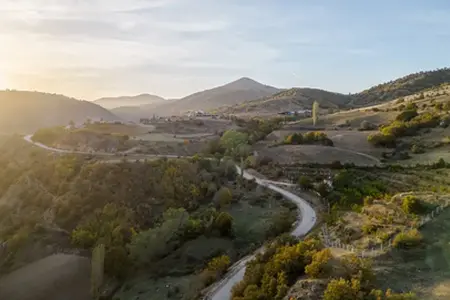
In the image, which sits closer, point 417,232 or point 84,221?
point 417,232

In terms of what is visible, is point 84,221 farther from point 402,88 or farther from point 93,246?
point 402,88

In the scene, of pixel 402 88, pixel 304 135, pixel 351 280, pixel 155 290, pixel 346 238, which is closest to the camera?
pixel 351 280

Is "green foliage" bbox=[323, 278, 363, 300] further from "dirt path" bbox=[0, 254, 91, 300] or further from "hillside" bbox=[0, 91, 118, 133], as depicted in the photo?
"hillside" bbox=[0, 91, 118, 133]

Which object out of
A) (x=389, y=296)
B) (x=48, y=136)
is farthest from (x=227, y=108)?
(x=389, y=296)

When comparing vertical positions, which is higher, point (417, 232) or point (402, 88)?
point (402, 88)

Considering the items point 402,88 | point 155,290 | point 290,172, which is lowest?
point 155,290

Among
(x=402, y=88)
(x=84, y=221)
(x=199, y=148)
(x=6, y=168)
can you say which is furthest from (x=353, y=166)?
(x=402, y=88)

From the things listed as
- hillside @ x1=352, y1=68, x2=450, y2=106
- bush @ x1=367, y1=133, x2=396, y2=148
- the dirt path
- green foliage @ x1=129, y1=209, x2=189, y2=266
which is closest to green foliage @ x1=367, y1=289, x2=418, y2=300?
green foliage @ x1=129, y1=209, x2=189, y2=266
